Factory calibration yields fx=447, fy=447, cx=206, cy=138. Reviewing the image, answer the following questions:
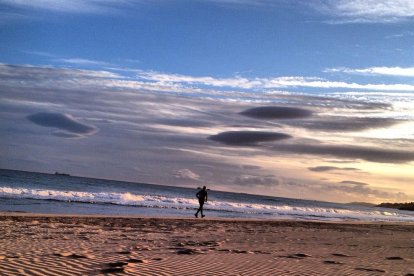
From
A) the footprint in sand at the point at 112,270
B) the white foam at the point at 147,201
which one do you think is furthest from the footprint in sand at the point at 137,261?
the white foam at the point at 147,201

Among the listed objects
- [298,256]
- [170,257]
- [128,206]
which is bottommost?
[128,206]

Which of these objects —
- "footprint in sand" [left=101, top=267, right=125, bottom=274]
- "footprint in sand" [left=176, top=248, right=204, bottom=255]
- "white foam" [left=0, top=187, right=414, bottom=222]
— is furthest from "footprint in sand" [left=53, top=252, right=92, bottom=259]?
"white foam" [left=0, top=187, right=414, bottom=222]

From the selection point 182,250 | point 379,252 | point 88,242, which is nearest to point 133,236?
point 88,242

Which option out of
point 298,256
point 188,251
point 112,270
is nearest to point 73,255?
point 112,270

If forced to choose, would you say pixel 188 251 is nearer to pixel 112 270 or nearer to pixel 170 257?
pixel 170 257

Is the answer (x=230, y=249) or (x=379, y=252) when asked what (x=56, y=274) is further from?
(x=379, y=252)

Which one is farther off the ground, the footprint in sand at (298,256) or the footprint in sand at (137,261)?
the footprint in sand at (298,256)

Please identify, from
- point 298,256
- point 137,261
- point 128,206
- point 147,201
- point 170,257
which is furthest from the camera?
point 147,201

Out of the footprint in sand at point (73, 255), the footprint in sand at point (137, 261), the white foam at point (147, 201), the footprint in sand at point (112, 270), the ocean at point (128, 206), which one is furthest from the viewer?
the white foam at point (147, 201)

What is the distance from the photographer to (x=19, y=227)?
1551 cm

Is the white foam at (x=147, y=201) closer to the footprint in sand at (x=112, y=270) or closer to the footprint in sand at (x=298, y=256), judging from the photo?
the footprint in sand at (x=298, y=256)

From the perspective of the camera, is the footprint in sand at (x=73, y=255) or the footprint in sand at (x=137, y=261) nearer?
the footprint in sand at (x=137, y=261)

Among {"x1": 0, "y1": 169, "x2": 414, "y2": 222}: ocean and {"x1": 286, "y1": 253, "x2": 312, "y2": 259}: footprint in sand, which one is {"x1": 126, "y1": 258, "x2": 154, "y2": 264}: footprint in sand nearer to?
{"x1": 286, "y1": 253, "x2": 312, "y2": 259}: footprint in sand

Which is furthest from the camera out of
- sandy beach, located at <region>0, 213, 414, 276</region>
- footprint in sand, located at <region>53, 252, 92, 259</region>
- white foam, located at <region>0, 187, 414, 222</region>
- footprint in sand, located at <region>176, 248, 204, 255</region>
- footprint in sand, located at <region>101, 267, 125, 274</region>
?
white foam, located at <region>0, 187, 414, 222</region>
